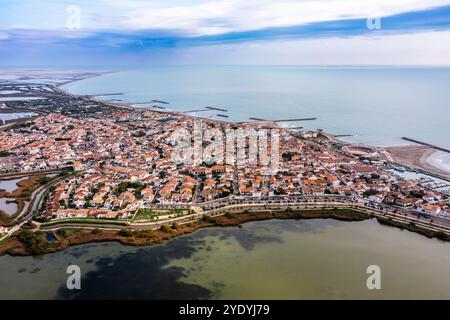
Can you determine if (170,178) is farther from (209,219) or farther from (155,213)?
(209,219)

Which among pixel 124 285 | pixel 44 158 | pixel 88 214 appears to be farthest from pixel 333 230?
pixel 44 158

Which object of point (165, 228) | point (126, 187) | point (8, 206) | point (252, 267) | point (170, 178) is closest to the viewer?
point (252, 267)

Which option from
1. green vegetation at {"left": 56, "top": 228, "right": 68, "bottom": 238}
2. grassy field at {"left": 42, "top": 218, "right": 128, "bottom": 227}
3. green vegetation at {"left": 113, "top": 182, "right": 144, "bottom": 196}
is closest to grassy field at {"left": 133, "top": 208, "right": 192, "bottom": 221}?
grassy field at {"left": 42, "top": 218, "right": 128, "bottom": 227}

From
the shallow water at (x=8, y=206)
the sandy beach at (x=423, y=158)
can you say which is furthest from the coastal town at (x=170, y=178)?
the sandy beach at (x=423, y=158)

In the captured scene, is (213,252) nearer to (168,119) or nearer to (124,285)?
(124,285)

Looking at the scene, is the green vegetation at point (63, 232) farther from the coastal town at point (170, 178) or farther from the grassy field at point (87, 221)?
the grassy field at point (87, 221)

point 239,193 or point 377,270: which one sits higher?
point 239,193

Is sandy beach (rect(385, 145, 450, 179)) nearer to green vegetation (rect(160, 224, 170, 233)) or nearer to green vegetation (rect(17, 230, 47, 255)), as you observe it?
green vegetation (rect(160, 224, 170, 233))

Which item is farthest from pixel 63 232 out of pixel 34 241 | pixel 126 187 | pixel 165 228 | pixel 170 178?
pixel 170 178

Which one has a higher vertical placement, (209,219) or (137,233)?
(209,219)
